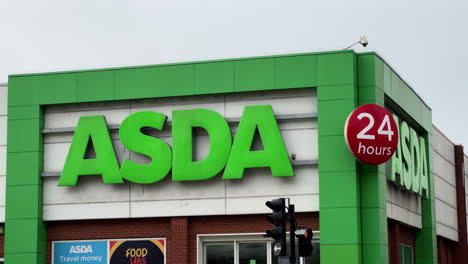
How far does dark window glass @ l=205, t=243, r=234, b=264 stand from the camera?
111ft

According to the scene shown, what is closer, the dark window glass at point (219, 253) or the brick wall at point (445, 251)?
the dark window glass at point (219, 253)

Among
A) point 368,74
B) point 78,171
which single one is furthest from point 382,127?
point 78,171

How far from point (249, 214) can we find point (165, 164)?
9.93ft

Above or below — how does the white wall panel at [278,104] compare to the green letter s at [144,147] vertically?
above

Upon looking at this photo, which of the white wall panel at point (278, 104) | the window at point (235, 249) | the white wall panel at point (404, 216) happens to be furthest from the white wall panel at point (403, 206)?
the window at point (235, 249)

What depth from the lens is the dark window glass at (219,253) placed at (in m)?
33.8

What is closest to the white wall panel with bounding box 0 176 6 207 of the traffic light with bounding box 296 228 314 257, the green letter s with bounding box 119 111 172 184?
the green letter s with bounding box 119 111 172 184

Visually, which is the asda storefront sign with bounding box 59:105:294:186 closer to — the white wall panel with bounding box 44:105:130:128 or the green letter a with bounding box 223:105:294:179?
the green letter a with bounding box 223:105:294:179

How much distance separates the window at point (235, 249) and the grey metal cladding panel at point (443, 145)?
1325 cm

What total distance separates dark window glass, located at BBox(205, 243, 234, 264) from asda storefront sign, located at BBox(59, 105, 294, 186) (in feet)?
7.48

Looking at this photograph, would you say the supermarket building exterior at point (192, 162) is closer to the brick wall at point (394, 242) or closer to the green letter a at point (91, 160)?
the green letter a at point (91, 160)

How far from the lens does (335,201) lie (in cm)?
3238

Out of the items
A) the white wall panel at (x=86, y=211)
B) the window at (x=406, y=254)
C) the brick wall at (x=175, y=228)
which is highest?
the white wall panel at (x=86, y=211)

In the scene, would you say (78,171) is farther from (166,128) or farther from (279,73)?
(279,73)
